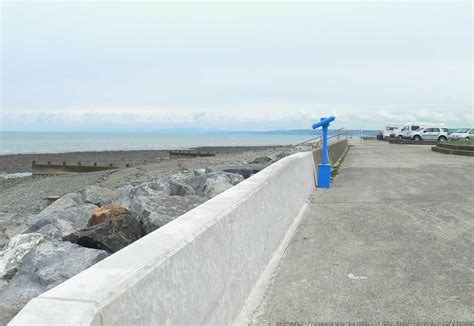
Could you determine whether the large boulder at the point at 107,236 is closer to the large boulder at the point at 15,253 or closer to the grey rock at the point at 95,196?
the large boulder at the point at 15,253

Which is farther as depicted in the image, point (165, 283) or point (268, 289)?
point (268, 289)

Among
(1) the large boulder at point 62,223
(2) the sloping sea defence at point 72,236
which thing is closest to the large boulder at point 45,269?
(2) the sloping sea defence at point 72,236

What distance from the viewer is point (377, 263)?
521 cm

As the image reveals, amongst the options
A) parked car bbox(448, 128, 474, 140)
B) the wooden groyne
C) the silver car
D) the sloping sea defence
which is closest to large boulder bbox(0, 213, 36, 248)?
the sloping sea defence

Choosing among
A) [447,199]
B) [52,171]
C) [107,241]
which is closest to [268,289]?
[107,241]

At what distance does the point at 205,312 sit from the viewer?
124 inches

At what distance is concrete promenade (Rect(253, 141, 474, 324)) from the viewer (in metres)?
3.97

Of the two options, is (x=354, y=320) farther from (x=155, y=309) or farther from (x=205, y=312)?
(x=155, y=309)

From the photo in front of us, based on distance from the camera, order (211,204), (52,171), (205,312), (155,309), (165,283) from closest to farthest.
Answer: (155,309) → (165,283) → (205,312) → (211,204) → (52,171)

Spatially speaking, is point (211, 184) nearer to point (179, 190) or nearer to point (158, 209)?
point (179, 190)

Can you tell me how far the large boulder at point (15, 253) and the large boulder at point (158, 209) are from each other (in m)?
1.33

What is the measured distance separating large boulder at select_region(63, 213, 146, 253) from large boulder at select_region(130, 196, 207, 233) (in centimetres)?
37

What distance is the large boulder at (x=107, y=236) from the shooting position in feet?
17.9

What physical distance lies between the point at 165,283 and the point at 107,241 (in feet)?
10.2
